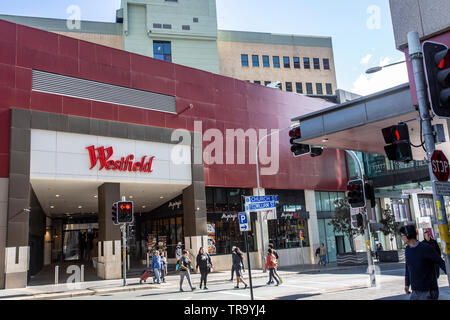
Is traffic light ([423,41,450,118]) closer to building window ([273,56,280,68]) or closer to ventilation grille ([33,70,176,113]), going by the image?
ventilation grille ([33,70,176,113])

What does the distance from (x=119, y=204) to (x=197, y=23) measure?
3508 cm

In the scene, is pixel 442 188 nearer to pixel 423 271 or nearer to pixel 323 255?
pixel 423 271

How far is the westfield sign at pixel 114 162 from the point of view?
25.8m

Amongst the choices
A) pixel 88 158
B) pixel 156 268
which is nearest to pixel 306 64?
pixel 88 158

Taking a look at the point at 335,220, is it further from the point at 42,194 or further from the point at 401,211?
the point at 42,194

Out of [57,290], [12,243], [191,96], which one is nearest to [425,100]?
[57,290]

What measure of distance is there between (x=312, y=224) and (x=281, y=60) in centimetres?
2667

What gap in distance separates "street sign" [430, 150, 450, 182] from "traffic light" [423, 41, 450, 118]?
1.20 meters

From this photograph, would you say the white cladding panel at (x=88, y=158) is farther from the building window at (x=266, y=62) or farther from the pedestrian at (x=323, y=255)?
the building window at (x=266, y=62)

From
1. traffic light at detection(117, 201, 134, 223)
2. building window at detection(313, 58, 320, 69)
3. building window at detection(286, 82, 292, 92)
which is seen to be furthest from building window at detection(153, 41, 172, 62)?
traffic light at detection(117, 201, 134, 223)

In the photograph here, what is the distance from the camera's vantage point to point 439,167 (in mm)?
7023

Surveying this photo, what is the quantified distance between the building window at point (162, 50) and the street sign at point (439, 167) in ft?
148

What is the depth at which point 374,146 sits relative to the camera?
1593cm

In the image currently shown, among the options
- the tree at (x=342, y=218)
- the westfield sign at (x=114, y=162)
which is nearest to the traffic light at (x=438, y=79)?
the westfield sign at (x=114, y=162)
